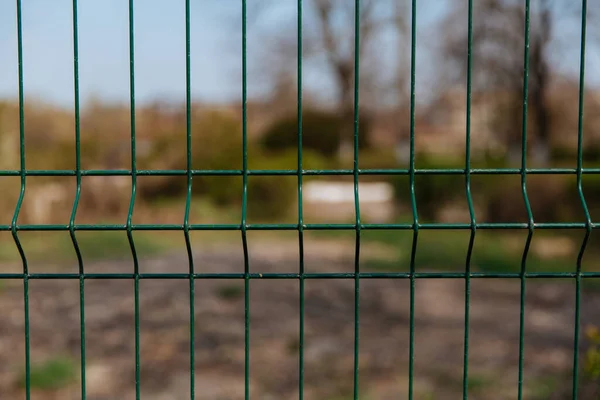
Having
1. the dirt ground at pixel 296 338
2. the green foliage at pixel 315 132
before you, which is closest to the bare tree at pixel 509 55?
the green foliage at pixel 315 132

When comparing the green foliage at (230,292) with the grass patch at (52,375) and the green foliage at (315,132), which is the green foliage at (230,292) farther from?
the green foliage at (315,132)

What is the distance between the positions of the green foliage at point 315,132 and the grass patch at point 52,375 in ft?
48.6

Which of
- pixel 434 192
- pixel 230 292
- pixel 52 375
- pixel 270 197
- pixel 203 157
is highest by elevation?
pixel 203 157

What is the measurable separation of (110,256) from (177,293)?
260 centimetres

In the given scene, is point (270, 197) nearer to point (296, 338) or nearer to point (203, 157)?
point (203, 157)

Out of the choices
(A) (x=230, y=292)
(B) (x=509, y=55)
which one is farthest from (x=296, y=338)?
(B) (x=509, y=55)

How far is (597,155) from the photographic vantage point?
1454cm

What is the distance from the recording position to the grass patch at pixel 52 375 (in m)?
5.09

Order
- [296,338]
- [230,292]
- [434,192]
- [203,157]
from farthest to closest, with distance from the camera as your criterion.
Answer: [203,157], [434,192], [230,292], [296,338]

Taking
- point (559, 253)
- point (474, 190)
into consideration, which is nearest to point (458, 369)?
point (559, 253)

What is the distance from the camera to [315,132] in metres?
21.1

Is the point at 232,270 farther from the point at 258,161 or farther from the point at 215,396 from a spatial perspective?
the point at 258,161

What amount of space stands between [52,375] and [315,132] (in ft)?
53.5

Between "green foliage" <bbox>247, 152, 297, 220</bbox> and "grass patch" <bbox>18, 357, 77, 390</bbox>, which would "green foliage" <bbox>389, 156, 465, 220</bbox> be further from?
"grass patch" <bbox>18, 357, 77, 390</bbox>
